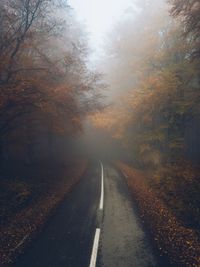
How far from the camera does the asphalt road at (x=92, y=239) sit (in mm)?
7102

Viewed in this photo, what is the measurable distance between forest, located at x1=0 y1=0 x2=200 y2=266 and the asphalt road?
98 cm

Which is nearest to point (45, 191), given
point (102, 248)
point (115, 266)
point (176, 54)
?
point (102, 248)

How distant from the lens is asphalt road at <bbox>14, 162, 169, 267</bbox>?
710cm

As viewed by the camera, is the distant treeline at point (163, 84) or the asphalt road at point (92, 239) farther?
the distant treeline at point (163, 84)

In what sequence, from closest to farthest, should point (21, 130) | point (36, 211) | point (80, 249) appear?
1. point (80, 249)
2. point (36, 211)
3. point (21, 130)

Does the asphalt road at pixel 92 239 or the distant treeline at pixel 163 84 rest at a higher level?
the distant treeline at pixel 163 84

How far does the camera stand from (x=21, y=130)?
19.7m

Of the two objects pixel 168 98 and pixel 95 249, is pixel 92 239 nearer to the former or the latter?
pixel 95 249

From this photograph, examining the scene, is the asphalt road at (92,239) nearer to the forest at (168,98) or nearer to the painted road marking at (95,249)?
the painted road marking at (95,249)

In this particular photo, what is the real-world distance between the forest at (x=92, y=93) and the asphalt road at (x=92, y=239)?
98 centimetres

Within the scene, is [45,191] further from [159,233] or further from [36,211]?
[159,233]

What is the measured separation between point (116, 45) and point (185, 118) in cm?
1144

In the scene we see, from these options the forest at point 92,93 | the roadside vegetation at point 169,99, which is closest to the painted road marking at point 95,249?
the forest at point 92,93

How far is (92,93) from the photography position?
19.5 m
